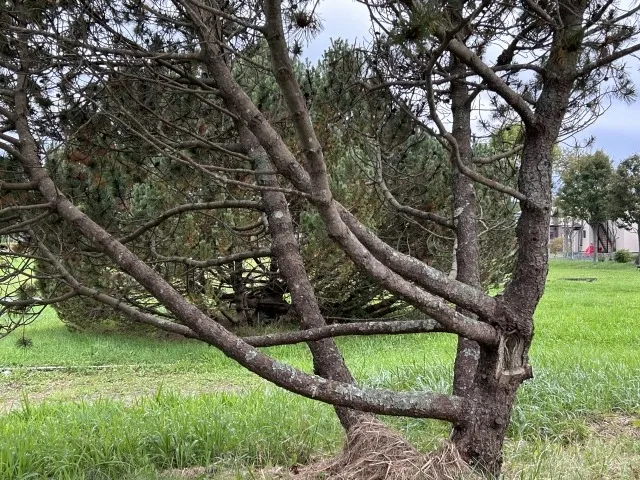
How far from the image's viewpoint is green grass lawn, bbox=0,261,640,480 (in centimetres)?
311

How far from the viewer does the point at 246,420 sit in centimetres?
382

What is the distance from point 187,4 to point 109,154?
154cm

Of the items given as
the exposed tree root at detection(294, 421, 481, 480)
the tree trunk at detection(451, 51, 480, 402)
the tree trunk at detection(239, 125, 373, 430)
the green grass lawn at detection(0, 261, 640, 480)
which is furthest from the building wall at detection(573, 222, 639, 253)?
the exposed tree root at detection(294, 421, 481, 480)

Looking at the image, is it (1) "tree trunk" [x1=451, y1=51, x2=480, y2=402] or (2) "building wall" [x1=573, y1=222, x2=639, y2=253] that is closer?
(1) "tree trunk" [x1=451, y1=51, x2=480, y2=402]

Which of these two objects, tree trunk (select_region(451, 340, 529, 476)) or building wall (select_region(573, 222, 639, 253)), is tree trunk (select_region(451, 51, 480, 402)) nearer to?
tree trunk (select_region(451, 340, 529, 476))

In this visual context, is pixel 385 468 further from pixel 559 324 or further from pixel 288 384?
pixel 559 324

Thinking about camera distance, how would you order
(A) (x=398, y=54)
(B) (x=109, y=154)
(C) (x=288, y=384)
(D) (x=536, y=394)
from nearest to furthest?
(C) (x=288, y=384), (A) (x=398, y=54), (B) (x=109, y=154), (D) (x=536, y=394)

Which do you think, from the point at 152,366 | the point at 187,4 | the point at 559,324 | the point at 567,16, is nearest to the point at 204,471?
the point at 187,4

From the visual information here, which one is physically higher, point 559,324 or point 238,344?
point 238,344

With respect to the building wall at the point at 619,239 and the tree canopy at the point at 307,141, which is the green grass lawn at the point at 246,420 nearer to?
the tree canopy at the point at 307,141

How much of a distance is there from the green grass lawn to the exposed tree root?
1.48 feet

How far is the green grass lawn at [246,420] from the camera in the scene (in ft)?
10.2

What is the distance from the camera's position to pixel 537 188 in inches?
96.0

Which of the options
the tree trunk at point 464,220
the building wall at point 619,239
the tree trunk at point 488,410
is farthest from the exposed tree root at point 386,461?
the building wall at point 619,239
